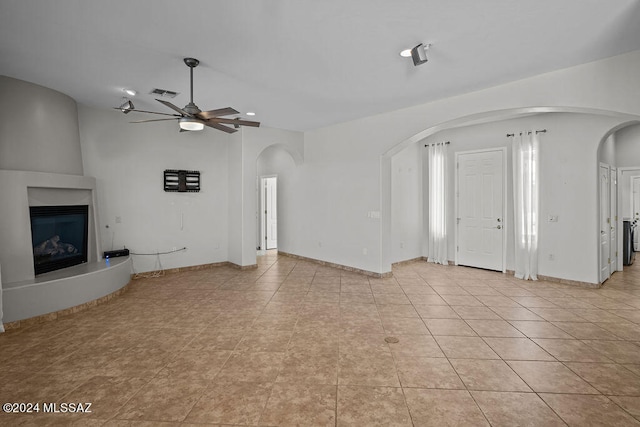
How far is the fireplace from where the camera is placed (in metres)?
4.09

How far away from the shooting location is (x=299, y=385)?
2.43 m

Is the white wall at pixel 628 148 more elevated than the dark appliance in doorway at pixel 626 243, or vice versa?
the white wall at pixel 628 148

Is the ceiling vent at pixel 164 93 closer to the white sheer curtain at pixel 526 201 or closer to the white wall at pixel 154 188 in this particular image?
the white wall at pixel 154 188

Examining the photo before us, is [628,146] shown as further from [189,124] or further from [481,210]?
[189,124]

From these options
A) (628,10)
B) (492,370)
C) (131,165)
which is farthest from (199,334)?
(628,10)

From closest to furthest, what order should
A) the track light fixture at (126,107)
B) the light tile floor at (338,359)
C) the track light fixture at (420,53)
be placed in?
the light tile floor at (338,359)
the track light fixture at (420,53)
the track light fixture at (126,107)

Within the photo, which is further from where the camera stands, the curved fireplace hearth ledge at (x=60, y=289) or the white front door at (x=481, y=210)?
the white front door at (x=481, y=210)

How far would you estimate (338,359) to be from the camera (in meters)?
2.82

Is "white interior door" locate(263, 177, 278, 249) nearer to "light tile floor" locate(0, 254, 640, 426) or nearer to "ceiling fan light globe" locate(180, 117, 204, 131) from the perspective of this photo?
"light tile floor" locate(0, 254, 640, 426)

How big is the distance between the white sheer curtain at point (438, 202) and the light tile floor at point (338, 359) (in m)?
2.07

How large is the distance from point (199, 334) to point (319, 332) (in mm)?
1330

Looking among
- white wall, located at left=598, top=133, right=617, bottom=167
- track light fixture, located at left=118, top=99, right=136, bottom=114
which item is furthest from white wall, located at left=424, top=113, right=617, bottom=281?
track light fixture, located at left=118, top=99, right=136, bottom=114

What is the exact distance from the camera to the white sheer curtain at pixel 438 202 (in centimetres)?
670

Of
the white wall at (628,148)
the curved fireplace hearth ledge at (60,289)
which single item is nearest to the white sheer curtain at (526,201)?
the white wall at (628,148)
